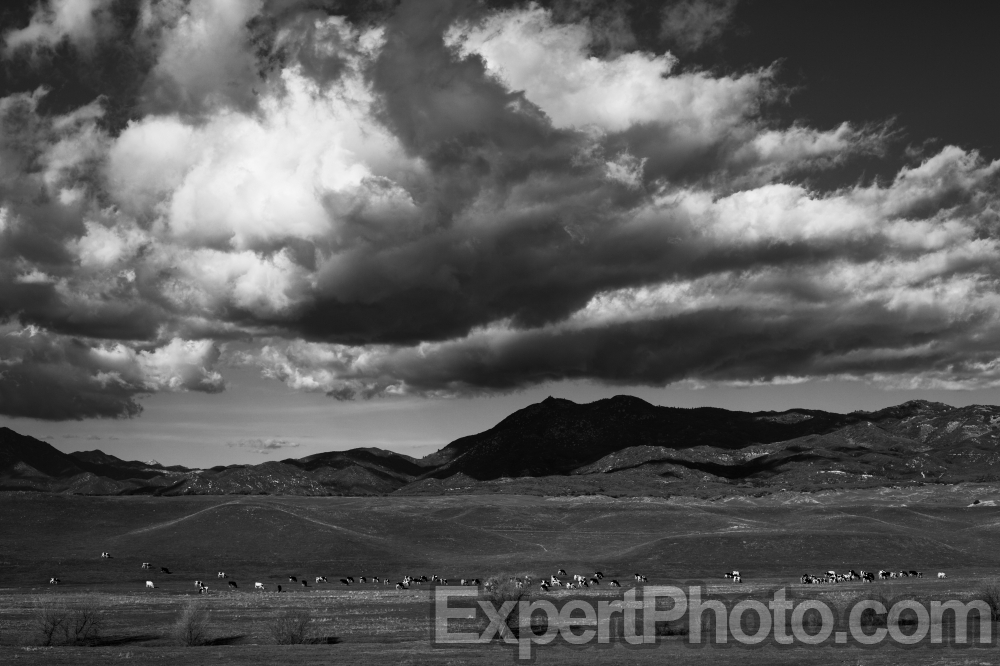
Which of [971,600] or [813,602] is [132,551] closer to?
[813,602]

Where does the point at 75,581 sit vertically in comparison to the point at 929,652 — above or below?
below

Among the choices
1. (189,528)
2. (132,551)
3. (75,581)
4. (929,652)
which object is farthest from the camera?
(189,528)

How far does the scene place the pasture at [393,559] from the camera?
168ft

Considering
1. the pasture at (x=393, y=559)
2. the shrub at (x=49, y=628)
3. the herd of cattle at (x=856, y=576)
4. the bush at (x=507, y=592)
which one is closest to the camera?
the pasture at (x=393, y=559)

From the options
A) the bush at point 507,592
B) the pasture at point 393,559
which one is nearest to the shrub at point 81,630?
the pasture at point 393,559

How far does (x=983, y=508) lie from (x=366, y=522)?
132369 mm

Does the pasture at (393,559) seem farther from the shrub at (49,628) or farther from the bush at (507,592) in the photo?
the bush at (507,592)

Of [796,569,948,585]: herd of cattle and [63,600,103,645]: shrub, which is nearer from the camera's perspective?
[63,600,103,645]: shrub

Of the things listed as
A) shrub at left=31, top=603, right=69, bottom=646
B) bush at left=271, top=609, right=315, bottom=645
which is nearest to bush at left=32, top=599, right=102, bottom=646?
shrub at left=31, top=603, right=69, bottom=646

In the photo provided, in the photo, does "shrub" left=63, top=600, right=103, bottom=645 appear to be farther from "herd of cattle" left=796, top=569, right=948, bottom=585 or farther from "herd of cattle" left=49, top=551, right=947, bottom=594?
"herd of cattle" left=796, top=569, right=948, bottom=585

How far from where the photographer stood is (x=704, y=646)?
52.6m

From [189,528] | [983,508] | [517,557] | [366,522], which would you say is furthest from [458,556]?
[983,508]

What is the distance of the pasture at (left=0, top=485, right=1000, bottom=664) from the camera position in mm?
51219

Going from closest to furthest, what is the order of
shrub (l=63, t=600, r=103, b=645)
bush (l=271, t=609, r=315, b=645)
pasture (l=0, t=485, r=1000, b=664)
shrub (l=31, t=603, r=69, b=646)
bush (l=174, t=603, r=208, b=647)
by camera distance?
pasture (l=0, t=485, r=1000, b=664), shrub (l=31, t=603, r=69, b=646), bush (l=271, t=609, r=315, b=645), bush (l=174, t=603, r=208, b=647), shrub (l=63, t=600, r=103, b=645)
